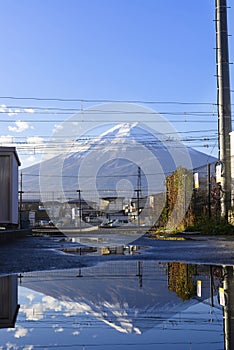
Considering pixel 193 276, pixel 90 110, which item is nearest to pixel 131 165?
pixel 90 110

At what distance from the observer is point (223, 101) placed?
A: 1931 cm

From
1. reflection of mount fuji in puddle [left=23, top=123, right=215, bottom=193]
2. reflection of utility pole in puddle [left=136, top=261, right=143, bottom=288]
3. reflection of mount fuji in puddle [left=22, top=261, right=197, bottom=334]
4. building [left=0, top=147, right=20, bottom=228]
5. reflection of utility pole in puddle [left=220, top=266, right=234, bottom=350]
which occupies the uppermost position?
reflection of mount fuji in puddle [left=23, top=123, right=215, bottom=193]

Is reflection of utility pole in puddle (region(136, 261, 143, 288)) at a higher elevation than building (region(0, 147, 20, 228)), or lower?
lower

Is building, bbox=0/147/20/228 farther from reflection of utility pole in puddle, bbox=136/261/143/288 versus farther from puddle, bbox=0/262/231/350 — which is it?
puddle, bbox=0/262/231/350

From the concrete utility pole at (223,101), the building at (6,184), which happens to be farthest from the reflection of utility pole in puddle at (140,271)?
the concrete utility pole at (223,101)

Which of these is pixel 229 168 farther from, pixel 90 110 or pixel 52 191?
pixel 52 191

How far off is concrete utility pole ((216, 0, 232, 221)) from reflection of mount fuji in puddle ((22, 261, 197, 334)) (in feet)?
42.2

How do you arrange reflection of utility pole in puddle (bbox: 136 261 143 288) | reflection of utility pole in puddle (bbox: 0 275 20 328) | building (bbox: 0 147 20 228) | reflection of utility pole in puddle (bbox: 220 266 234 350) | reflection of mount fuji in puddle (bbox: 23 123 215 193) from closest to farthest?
reflection of utility pole in puddle (bbox: 220 266 234 350), reflection of utility pole in puddle (bbox: 0 275 20 328), reflection of utility pole in puddle (bbox: 136 261 143 288), building (bbox: 0 147 20 228), reflection of mount fuji in puddle (bbox: 23 123 215 193)

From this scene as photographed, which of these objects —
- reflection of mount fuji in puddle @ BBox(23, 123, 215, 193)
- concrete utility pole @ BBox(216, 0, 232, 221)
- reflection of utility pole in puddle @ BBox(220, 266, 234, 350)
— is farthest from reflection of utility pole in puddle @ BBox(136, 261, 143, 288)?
reflection of mount fuji in puddle @ BBox(23, 123, 215, 193)

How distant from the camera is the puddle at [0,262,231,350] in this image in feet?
8.97

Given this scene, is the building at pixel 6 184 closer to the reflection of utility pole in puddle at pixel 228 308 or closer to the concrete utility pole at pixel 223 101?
the concrete utility pole at pixel 223 101

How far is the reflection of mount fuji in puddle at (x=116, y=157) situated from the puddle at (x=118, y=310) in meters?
19.5

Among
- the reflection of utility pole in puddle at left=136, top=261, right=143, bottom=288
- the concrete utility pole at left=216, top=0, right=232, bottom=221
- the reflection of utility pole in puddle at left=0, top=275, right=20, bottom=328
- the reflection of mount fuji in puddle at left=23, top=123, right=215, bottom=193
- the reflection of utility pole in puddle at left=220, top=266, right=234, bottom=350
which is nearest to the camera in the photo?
the reflection of utility pole in puddle at left=220, top=266, right=234, bottom=350

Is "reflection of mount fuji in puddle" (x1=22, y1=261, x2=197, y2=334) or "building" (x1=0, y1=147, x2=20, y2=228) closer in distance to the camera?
"reflection of mount fuji in puddle" (x1=22, y1=261, x2=197, y2=334)
